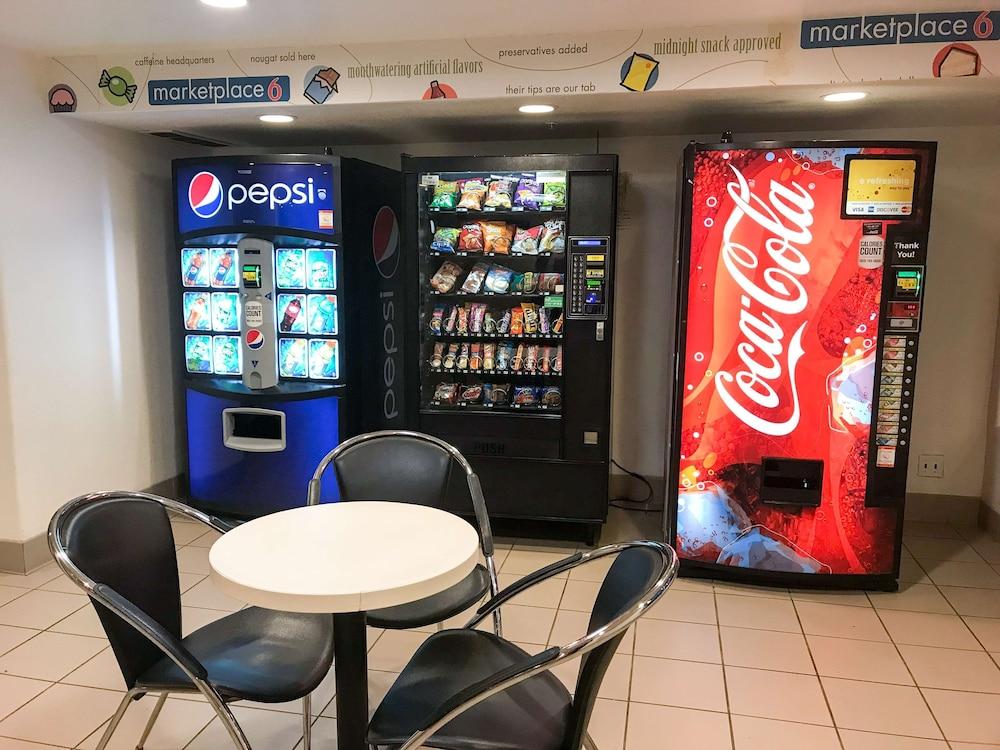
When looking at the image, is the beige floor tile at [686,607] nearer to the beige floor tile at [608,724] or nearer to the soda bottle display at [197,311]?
the beige floor tile at [608,724]

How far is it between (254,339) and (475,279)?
3.91 feet

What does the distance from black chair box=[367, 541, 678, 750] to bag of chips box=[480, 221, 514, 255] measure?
7.17ft

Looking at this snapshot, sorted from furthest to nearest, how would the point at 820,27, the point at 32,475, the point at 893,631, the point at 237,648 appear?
the point at 32,475, the point at 893,631, the point at 820,27, the point at 237,648

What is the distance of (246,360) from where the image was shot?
160 inches

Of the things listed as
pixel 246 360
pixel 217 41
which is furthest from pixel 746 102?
pixel 246 360

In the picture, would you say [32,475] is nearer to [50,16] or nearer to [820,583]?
[50,16]

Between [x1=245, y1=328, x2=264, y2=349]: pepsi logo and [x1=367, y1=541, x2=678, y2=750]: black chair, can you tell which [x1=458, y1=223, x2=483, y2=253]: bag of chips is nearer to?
[x1=245, y1=328, x2=264, y2=349]: pepsi logo

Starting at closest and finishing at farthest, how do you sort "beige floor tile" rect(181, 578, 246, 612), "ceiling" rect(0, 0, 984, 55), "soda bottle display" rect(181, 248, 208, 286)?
"ceiling" rect(0, 0, 984, 55), "beige floor tile" rect(181, 578, 246, 612), "soda bottle display" rect(181, 248, 208, 286)

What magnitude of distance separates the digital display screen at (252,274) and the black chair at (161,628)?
197cm

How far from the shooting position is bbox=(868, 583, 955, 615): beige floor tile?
10.8 feet

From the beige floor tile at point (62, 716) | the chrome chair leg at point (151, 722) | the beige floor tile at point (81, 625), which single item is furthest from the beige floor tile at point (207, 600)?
the chrome chair leg at point (151, 722)

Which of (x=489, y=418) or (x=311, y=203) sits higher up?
(x=311, y=203)

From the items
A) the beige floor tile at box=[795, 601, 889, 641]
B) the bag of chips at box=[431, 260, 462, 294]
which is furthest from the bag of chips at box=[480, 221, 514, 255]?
the beige floor tile at box=[795, 601, 889, 641]

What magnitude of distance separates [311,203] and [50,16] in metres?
1.31
